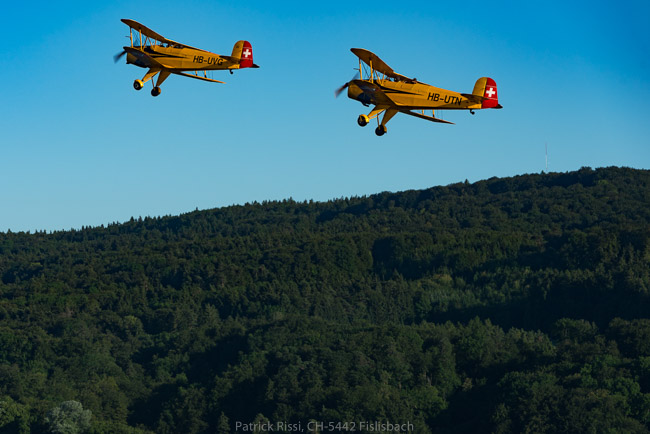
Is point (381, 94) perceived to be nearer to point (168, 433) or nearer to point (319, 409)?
point (319, 409)

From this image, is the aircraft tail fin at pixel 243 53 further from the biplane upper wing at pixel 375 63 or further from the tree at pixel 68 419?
the tree at pixel 68 419

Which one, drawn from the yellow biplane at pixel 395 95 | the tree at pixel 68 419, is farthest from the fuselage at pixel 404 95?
the tree at pixel 68 419

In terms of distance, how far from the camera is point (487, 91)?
76.2 meters

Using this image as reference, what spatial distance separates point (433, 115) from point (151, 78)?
17.4 metres

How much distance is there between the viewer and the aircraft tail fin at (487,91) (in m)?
75.4

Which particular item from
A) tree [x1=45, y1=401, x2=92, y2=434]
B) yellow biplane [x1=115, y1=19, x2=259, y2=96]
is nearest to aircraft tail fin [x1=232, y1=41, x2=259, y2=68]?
yellow biplane [x1=115, y1=19, x2=259, y2=96]

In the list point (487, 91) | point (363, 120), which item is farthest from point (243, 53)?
point (487, 91)

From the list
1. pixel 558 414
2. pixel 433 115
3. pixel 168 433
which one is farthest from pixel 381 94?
pixel 168 433

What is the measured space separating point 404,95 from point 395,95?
1.82 ft

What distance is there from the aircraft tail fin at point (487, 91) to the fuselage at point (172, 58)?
16.3 meters

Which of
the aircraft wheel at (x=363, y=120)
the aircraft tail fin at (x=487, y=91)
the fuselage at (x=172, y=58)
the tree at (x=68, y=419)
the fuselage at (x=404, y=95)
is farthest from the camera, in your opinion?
the tree at (x=68, y=419)

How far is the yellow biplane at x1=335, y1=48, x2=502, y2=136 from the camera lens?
73188 mm

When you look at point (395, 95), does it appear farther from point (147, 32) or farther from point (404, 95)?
point (147, 32)

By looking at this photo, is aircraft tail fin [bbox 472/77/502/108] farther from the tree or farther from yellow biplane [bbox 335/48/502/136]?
the tree
